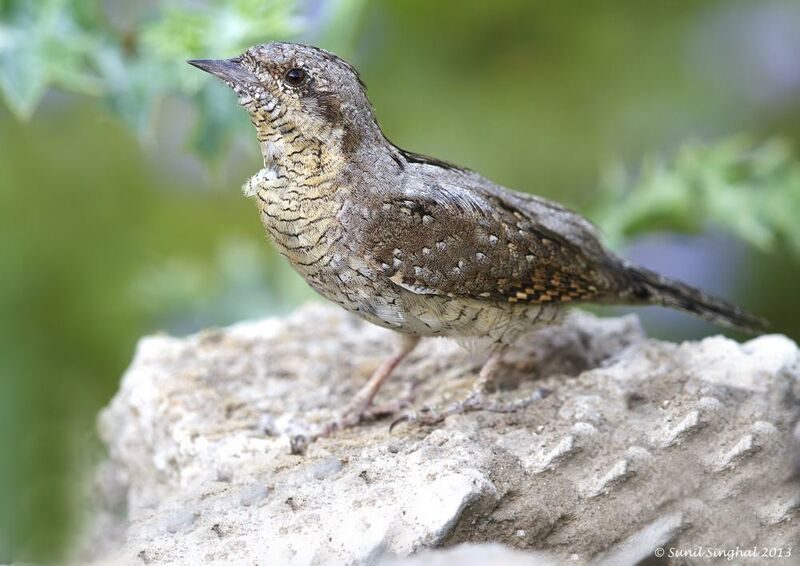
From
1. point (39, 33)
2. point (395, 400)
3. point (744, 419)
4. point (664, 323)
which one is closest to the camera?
point (744, 419)

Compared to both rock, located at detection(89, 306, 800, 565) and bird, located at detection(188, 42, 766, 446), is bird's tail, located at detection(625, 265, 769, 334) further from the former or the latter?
bird, located at detection(188, 42, 766, 446)

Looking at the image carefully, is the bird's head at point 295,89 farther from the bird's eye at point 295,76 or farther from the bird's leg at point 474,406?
the bird's leg at point 474,406

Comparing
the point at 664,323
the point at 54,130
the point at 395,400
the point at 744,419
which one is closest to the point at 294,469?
the point at 395,400

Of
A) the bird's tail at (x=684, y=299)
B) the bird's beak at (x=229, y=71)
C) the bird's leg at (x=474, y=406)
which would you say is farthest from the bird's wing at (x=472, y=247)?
the bird's beak at (x=229, y=71)

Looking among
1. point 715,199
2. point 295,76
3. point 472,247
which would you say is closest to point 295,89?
point 295,76

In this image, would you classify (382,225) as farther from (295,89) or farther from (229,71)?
(229,71)

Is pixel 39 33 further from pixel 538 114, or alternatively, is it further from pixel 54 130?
pixel 538 114
